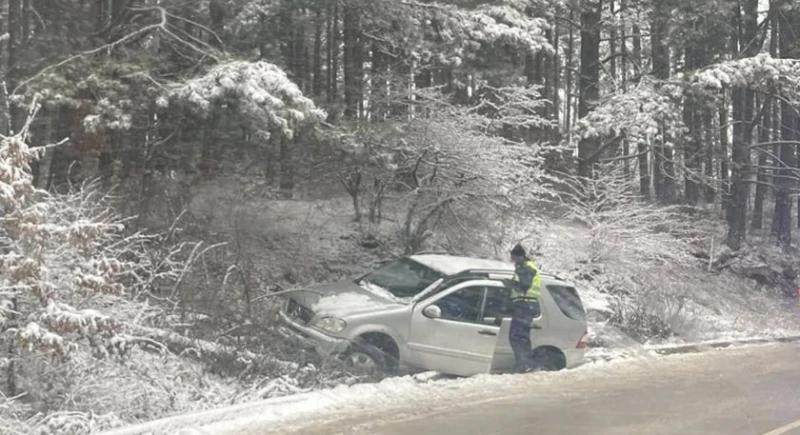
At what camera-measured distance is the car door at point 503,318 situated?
1159cm

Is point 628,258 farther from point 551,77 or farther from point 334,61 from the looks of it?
point 551,77

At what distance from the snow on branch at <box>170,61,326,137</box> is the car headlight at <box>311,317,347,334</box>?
2.61 meters

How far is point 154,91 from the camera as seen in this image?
11.7 m

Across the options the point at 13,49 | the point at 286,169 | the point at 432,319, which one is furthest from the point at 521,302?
the point at 13,49

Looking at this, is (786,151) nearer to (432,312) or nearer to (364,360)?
(432,312)

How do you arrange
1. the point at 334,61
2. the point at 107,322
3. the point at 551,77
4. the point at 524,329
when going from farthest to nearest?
1. the point at 551,77
2. the point at 334,61
3. the point at 524,329
4. the point at 107,322

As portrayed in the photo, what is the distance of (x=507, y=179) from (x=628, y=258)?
4.75m

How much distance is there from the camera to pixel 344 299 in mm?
10938

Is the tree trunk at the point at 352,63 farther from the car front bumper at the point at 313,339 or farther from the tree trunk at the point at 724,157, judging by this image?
the tree trunk at the point at 724,157

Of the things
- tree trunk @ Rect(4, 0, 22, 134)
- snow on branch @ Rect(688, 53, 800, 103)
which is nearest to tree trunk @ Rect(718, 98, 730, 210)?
snow on branch @ Rect(688, 53, 800, 103)

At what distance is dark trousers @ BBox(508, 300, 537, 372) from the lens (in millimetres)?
11664

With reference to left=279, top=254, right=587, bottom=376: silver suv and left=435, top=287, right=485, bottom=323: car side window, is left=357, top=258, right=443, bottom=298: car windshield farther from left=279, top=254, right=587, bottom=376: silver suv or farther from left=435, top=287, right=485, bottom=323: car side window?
left=435, top=287, right=485, bottom=323: car side window

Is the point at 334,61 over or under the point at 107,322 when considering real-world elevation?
over

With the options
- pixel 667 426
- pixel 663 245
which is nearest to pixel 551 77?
pixel 663 245
